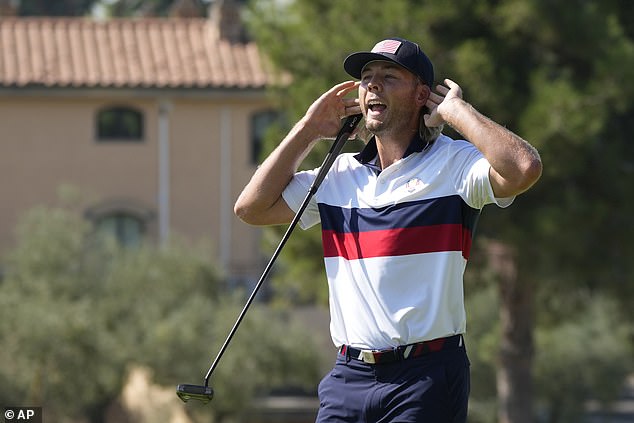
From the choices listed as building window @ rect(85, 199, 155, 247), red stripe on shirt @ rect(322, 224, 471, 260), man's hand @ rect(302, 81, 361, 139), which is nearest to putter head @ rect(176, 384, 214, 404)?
red stripe on shirt @ rect(322, 224, 471, 260)

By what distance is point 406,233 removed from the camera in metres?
4.62

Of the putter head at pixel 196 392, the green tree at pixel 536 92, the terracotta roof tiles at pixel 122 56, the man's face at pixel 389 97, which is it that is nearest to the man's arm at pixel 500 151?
the man's face at pixel 389 97

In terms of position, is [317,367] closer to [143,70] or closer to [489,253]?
[489,253]

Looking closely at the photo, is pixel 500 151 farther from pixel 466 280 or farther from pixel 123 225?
pixel 123 225

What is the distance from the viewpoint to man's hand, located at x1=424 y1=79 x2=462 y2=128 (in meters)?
4.67

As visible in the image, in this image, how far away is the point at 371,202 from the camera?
4.74m

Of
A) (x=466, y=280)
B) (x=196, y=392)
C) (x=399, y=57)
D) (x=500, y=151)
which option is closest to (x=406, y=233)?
(x=500, y=151)

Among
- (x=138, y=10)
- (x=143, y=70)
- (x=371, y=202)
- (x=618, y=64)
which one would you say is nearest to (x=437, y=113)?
(x=371, y=202)

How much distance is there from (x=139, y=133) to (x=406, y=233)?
2777 centimetres

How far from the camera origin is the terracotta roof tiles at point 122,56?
30953mm

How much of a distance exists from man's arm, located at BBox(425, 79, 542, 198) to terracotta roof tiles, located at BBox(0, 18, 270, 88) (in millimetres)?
25893

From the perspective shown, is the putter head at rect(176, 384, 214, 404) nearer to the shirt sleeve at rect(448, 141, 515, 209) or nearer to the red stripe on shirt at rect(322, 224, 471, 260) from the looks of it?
the red stripe on shirt at rect(322, 224, 471, 260)

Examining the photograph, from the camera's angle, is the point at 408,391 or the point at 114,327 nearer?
the point at 408,391

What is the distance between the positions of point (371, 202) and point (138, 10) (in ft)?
150
